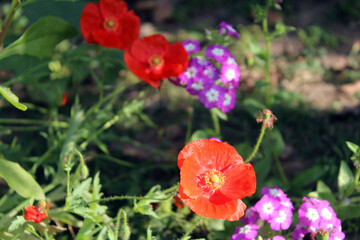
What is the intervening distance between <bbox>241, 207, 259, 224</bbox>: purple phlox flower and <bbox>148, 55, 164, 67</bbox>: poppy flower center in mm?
813

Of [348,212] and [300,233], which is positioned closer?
[300,233]

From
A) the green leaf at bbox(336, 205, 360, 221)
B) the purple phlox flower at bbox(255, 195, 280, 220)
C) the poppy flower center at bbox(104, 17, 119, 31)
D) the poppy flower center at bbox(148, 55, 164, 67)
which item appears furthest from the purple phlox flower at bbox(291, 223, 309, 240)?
the poppy flower center at bbox(104, 17, 119, 31)

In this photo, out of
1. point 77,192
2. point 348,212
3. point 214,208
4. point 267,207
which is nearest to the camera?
point 214,208

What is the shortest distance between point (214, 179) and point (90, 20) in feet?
3.56

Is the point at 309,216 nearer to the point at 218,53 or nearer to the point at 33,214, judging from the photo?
the point at 218,53

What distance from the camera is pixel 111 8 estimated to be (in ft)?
7.37

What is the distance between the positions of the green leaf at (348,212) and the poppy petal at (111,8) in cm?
145

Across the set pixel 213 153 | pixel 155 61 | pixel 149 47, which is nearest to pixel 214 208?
pixel 213 153

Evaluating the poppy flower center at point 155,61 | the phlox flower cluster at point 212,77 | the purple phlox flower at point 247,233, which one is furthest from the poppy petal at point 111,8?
the purple phlox flower at point 247,233

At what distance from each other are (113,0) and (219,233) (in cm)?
127

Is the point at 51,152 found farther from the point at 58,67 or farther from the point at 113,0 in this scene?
the point at 113,0

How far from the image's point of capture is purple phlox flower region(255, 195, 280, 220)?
1.80 meters

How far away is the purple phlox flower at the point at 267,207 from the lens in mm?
1803

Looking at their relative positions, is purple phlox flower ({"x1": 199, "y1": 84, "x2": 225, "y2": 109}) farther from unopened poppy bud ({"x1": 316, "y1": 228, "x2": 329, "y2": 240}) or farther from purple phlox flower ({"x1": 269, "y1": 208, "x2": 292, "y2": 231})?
unopened poppy bud ({"x1": 316, "y1": 228, "x2": 329, "y2": 240})
